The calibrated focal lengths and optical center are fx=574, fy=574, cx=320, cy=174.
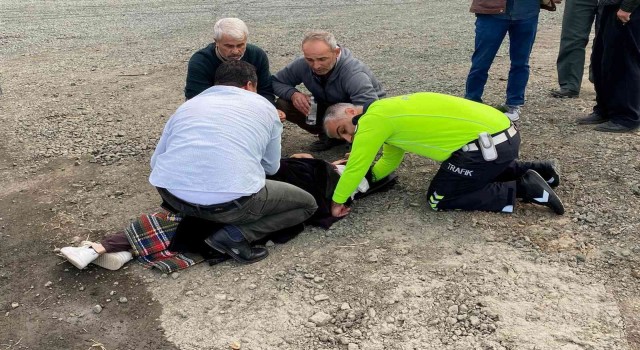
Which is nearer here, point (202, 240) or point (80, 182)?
point (202, 240)

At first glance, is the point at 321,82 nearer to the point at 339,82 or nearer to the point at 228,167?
the point at 339,82

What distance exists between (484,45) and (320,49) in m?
1.69

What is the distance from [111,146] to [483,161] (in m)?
3.10

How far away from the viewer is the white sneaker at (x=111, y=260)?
10.3 feet

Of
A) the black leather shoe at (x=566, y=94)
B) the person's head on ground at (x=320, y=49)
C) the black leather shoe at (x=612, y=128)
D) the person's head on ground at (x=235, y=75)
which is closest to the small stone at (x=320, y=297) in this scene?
the person's head on ground at (x=235, y=75)

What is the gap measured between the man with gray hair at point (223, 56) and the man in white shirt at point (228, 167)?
85cm

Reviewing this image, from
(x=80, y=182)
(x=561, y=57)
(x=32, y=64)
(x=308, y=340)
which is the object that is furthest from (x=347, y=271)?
(x=32, y=64)

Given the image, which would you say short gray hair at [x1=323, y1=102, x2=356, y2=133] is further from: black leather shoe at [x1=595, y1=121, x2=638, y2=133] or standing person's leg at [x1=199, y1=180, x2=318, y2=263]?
black leather shoe at [x1=595, y1=121, x2=638, y2=133]

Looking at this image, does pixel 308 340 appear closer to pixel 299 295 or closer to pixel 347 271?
pixel 299 295

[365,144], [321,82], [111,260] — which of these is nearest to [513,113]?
[321,82]

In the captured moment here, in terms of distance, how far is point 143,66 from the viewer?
24.4 ft

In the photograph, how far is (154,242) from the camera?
3.26 metres

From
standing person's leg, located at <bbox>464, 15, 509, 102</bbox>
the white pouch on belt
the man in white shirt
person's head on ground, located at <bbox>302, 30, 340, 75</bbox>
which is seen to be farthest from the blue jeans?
the man in white shirt

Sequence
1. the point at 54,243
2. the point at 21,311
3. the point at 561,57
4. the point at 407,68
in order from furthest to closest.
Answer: the point at 407,68 → the point at 561,57 → the point at 54,243 → the point at 21,311
